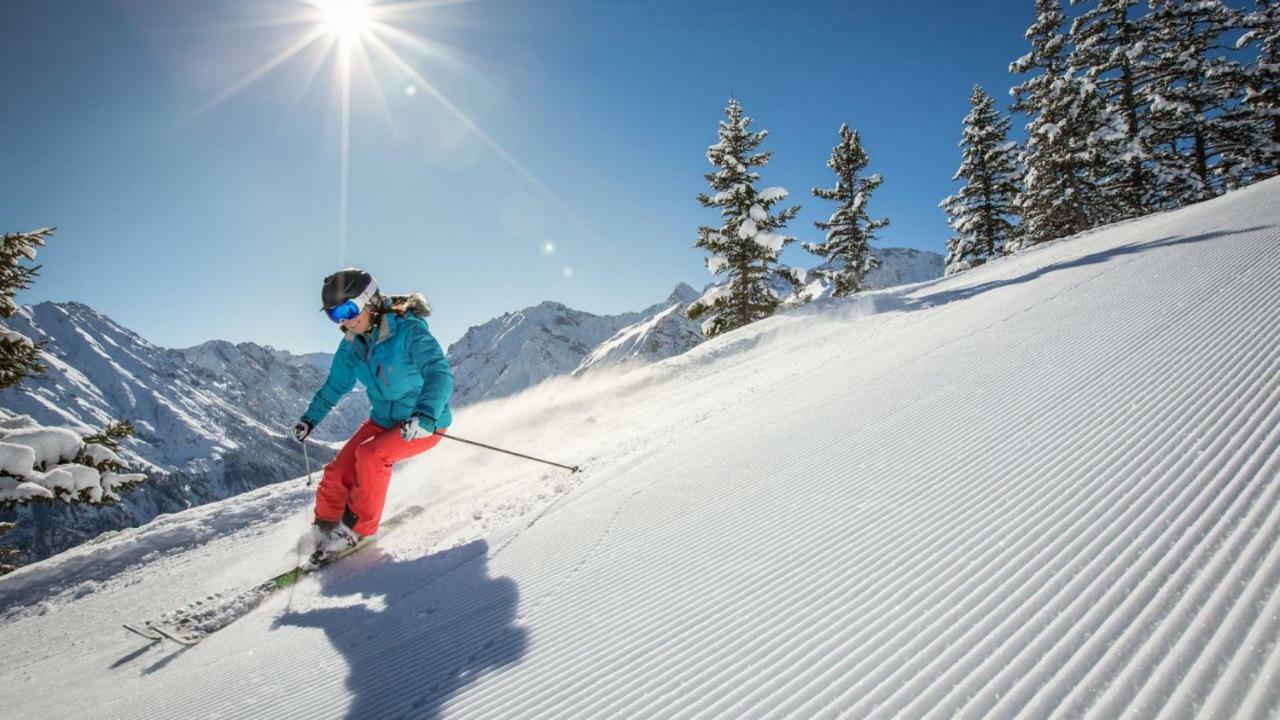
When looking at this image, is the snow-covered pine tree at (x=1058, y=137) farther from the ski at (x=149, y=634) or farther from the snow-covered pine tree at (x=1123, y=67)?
the ski at (x=149, y=634)

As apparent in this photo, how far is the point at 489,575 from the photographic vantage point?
3.80m

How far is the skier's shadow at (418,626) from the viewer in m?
2.60

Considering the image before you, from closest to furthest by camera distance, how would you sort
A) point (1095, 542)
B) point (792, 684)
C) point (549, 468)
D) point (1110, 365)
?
point (792, 684) → point (1095, 542) → point (1110, 365) → point (549, 468)

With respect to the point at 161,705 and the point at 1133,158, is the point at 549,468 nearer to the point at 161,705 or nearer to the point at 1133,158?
the point at 161,705

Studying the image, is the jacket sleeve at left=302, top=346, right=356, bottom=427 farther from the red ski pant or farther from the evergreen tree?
the evergreen tree

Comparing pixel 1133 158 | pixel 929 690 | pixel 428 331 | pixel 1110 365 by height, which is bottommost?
pixel 929 690

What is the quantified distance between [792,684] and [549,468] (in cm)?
519

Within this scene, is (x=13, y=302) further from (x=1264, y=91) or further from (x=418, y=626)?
(x=1264, y=91)

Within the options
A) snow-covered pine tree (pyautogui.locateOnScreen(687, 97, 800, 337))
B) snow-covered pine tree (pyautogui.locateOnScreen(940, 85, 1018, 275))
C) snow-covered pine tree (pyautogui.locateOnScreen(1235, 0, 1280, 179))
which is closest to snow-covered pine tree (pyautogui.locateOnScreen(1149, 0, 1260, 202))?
snow-covered pine tree (pyautogui.locateOnScreen(1235, 0, 1280, 179))

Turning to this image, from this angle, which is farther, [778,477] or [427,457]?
[427,457]

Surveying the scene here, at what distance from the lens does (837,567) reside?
265 centimetres

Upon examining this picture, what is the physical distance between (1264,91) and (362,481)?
3713cm

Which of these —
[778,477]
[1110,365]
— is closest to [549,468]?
[778,477]

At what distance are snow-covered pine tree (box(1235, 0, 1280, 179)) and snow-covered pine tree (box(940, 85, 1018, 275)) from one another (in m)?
8.51
